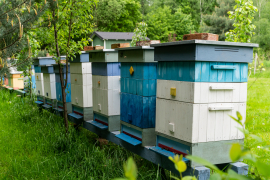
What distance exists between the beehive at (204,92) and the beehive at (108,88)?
3.92 ft

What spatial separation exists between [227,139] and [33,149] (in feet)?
9.06

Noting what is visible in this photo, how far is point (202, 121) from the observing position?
2.19m

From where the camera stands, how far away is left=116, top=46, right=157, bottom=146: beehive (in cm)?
276

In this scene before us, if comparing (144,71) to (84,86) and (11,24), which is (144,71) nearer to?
(11,24)

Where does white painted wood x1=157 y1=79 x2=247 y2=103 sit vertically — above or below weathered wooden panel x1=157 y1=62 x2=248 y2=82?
below

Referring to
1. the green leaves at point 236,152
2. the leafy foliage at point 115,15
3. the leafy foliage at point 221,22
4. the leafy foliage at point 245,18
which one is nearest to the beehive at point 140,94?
the leafy foliage at point 245,18

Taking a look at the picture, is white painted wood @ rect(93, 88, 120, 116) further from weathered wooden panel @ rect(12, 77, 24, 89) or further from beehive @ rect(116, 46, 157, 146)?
weathered wooden panel @ rect(12, 77, 24, 89)

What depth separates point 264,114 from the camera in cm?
504

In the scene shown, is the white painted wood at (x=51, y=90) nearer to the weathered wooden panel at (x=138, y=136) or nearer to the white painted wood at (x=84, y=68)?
the white painted wood at (x=84, y=68)

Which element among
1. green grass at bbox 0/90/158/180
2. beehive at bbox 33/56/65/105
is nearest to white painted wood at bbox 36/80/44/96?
beehive at bbox 33/56/65/105

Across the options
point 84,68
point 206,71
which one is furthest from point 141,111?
point 84,68

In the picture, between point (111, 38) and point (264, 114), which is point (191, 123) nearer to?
point (264, 114)

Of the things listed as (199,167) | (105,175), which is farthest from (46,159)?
(199,167)

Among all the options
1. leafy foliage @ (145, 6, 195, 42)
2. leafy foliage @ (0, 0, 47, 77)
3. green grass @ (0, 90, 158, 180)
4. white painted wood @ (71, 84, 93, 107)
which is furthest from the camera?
leafy foliage @ (145, 6, 195, 42)
